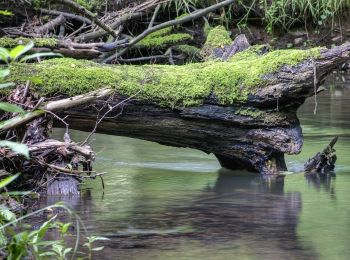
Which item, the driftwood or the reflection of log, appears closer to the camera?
the driftwood

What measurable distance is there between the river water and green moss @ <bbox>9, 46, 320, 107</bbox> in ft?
2.50

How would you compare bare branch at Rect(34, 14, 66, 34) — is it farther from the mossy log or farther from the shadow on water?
the shadow on water

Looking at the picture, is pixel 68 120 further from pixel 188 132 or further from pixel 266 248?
pixel 266 248

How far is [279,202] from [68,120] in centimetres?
191

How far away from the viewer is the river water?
15.6ft

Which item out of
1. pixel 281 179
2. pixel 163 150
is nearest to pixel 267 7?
pixel 163 150

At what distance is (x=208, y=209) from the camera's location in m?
5.92

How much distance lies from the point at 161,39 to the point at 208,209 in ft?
26.2

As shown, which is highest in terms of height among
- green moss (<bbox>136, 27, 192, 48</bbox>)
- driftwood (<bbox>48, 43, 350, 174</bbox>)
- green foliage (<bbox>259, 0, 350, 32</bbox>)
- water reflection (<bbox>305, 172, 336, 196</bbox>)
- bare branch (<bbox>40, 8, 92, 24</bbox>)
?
green foliage (<bbox>259, 0, 350, 32</bbox>)

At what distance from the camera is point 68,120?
686cm

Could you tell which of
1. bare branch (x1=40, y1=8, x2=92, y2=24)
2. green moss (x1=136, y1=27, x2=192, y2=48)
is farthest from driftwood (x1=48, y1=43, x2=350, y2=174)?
green moss (x1=136, y1=27, x2=192, y2=48)

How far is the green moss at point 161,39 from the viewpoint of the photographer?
1353 centimetres

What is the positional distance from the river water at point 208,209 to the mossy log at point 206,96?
43 cm

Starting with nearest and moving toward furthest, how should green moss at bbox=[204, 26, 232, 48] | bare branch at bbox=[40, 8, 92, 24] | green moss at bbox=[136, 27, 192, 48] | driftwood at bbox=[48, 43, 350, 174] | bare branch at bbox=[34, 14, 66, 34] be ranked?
driftwood at bbox=[48, 43, 350, 174], green moss at bbox=[204, 26, 232, 48], bare branch at bbox=[34, 14, 66, 34], bare branch at bbox=[40, 8, 92, 24], green moss at bbox=[136, 27, 192, 48]
